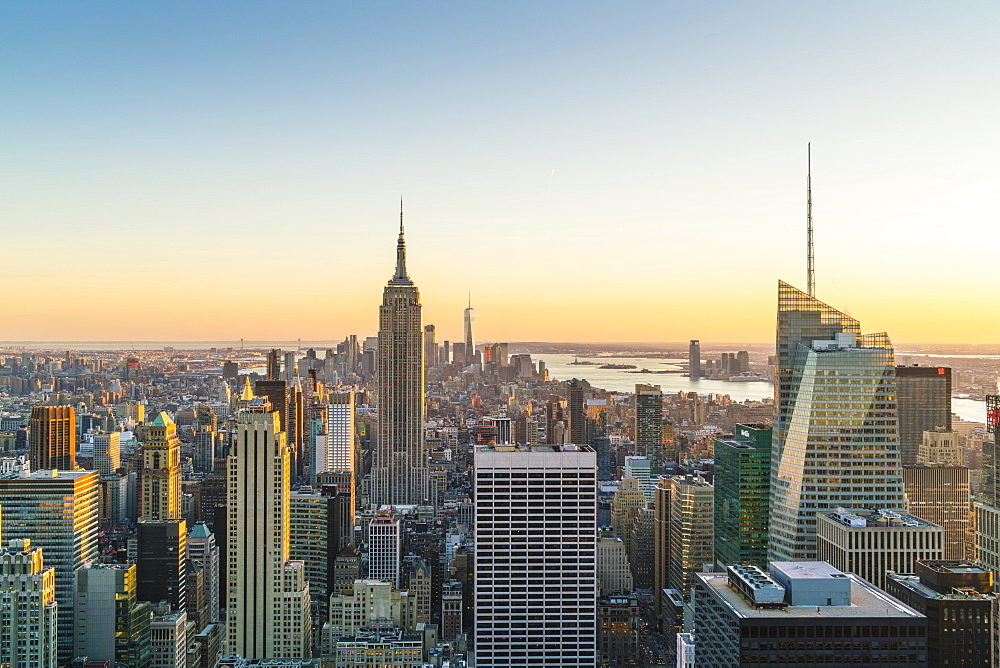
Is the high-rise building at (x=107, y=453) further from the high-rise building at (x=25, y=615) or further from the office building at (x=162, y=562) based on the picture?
the high-rise building at (x=25, y=615)

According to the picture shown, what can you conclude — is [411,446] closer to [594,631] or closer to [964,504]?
A: [594,631]

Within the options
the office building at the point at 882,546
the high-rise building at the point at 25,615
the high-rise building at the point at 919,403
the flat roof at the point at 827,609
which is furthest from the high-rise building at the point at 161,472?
the flat roof at the point at 827,609

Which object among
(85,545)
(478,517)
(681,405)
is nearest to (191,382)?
(85,545)

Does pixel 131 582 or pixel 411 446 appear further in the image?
pixel 411 446

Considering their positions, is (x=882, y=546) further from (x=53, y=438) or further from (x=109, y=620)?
(x=53, y=438)

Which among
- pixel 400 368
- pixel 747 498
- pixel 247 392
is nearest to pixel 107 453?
pixel 247 392
